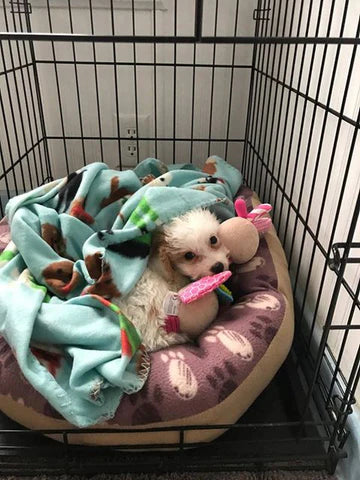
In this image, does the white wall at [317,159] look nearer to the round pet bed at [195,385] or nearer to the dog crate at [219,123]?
the dog crate at [219,123]

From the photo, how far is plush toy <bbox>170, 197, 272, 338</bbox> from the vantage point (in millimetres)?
854

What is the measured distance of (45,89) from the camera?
1571 mm

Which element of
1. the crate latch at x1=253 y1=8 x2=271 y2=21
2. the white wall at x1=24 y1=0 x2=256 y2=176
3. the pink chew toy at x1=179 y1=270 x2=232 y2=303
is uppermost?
the crate latch at x1=253 y1=8 x2=271 y2=21

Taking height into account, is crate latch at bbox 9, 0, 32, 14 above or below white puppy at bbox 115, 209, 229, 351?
above

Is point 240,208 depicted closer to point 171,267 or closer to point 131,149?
point 171,267

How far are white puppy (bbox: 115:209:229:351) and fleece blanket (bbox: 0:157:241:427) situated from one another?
27mm

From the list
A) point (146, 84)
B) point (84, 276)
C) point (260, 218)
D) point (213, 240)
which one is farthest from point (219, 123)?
point (84, 276)

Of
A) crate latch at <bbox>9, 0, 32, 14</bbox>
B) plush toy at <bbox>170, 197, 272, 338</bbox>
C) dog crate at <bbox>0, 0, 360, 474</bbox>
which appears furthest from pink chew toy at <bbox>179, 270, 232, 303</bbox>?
crate latch at <bbox>9, 0, 32, 14</bbox>

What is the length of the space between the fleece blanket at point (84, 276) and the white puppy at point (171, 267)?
0.03m

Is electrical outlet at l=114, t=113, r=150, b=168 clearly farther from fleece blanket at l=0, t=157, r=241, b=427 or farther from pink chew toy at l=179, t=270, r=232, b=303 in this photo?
pink chew toy at l=179, t=270, r=232, b=303

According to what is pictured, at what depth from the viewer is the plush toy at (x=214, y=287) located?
854 millimetres

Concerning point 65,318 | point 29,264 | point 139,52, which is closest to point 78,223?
point 29,264

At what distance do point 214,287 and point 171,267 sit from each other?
0.13 m

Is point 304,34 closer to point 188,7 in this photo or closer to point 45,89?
point 188,7
